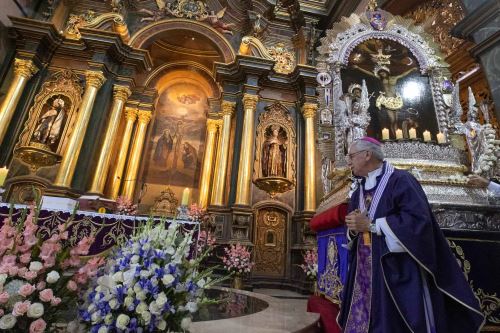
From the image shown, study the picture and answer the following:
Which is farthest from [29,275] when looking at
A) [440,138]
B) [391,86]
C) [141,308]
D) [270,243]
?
[270,243]

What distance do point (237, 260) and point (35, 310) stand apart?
216 inches

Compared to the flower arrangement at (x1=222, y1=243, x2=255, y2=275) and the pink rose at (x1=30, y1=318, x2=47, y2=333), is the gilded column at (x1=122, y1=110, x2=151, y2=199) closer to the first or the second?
the flower arrangement at (x1=222, y1=243, x2=255, y2=275)

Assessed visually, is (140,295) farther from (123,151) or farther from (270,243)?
(123,151)

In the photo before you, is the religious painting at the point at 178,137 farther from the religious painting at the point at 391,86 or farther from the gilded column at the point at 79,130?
the religious painting at the point at 391,86

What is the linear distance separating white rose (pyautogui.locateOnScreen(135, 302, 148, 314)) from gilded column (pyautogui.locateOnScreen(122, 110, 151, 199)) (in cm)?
777

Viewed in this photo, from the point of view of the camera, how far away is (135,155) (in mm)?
9102

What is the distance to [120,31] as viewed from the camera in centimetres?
867

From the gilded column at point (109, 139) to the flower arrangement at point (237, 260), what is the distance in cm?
401

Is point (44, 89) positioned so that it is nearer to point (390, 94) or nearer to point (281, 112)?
point (281, 112)

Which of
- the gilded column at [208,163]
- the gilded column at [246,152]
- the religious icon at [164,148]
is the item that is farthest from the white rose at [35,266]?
the religious icon at [164,148]

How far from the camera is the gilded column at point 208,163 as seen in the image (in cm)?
878

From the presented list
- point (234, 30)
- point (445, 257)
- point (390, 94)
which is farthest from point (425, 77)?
point (234, 30)

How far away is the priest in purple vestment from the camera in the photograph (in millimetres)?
→ 1583

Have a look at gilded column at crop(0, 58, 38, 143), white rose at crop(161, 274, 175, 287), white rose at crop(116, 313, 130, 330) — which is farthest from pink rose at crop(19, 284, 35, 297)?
gilded column at crop(0, 58, 38, 143)
